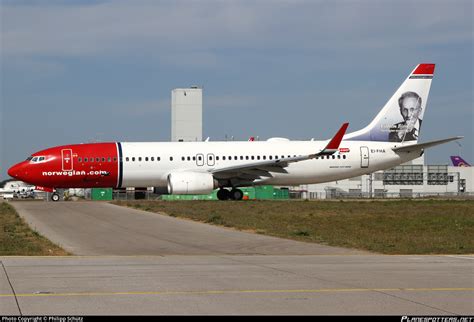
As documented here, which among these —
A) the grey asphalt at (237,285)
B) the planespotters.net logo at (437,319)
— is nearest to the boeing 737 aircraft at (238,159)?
the grey asphalt at (237,285)

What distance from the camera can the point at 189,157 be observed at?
151ft

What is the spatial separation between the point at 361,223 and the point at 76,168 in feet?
68.3

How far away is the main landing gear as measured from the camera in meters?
46.6

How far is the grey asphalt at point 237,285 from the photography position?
10.6 meters

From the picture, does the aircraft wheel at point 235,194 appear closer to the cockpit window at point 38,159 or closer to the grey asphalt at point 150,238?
the cockpit window at point 38,159

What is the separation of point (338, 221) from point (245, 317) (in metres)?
20.8

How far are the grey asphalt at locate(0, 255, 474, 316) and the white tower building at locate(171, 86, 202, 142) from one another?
76518 millimetres

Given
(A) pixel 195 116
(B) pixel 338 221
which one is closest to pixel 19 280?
(B) pixel 338 221

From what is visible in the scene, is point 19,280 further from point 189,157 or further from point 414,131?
point 414,131

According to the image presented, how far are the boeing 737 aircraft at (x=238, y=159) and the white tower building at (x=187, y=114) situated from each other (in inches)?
1785

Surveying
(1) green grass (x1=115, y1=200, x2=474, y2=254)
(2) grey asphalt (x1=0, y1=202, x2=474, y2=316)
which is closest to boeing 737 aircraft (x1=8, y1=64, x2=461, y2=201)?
(1) green grass (x1=115, y1=200, x2=474, y2=254)

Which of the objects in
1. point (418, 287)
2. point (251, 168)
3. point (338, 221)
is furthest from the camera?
point (251, 168)

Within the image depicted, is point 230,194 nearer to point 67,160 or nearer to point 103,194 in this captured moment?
point 67,160

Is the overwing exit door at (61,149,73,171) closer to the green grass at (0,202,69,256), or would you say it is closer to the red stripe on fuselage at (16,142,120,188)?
the red stripe on fuselage at (16,142,120,188)
